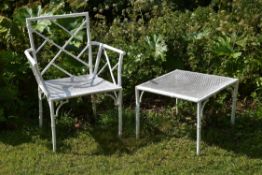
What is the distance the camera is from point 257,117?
498 centimetres

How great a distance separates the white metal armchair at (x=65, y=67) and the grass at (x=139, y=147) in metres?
0.17

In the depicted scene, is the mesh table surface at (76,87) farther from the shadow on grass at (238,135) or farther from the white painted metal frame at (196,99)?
the shadow on grass at (238,135)

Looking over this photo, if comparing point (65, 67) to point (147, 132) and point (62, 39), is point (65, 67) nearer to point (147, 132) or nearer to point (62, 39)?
point (62, 39)

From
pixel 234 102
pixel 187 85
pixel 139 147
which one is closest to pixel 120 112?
pixel 139 147

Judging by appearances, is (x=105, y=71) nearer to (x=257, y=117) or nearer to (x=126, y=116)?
(x=126, y=116)

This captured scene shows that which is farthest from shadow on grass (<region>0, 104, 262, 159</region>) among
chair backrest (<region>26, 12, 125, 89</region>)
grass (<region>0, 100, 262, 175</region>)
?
chair backrest (<region>26, 12, 125, 89</region>)

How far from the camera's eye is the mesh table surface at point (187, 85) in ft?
14.2

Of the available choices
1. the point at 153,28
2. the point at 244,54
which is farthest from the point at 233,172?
the point at 153,28

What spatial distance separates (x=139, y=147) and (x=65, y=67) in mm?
1325

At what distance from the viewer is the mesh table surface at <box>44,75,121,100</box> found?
445 centimetres

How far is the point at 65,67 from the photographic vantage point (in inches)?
212

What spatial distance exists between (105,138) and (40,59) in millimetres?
1283

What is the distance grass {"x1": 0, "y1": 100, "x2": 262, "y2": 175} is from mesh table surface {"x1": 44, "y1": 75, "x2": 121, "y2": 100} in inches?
15.7

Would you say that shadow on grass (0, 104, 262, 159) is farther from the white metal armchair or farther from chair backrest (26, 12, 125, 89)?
chair backrest (26, 12, 125, 89)
